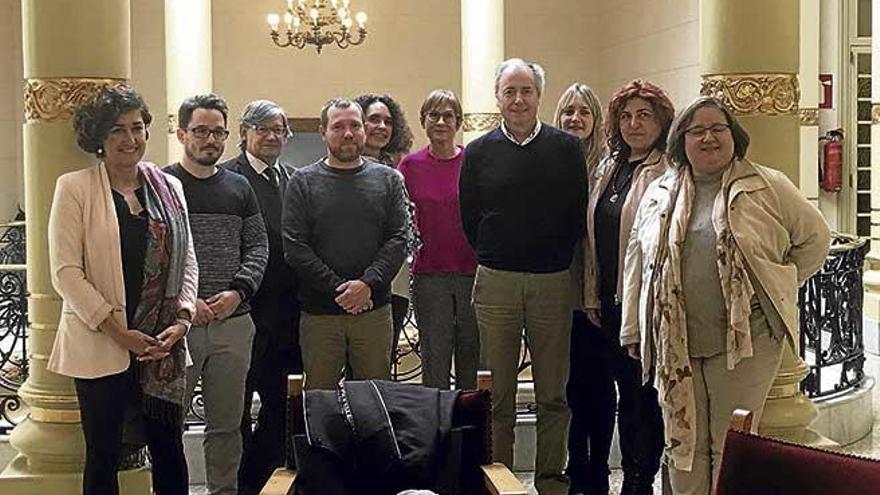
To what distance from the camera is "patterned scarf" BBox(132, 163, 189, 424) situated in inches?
174

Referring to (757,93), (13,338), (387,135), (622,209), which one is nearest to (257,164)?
(387,135)

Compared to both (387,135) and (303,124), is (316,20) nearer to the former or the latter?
(303,124)

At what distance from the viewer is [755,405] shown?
14.3 feet

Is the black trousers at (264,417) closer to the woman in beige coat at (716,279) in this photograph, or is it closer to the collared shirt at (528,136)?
the collared shirt at (528,136)

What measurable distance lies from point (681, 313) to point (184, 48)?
8809 mm

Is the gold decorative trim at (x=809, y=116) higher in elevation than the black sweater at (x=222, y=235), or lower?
higher

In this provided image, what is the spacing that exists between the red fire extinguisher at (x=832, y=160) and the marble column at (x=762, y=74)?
7509 millimetres

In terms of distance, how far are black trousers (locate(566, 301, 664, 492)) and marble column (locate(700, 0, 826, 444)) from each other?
23.1 inches

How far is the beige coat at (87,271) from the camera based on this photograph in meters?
4.30

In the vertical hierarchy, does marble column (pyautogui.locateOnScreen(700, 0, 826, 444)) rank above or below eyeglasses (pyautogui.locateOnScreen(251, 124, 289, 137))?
above

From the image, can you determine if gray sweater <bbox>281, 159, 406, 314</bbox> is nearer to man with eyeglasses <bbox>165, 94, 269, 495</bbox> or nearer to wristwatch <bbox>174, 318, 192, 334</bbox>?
man with eyeglasses <bbox>165, 94, 269, 495</bbox>

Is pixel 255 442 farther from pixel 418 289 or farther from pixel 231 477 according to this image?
pixel 418 289

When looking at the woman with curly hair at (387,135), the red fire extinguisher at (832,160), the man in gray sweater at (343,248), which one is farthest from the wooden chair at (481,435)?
the red fire extinguisher at (832,160)

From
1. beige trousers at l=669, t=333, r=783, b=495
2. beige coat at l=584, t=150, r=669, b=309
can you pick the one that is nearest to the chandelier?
beige coat at l=584, t=150, r=669, b=309
